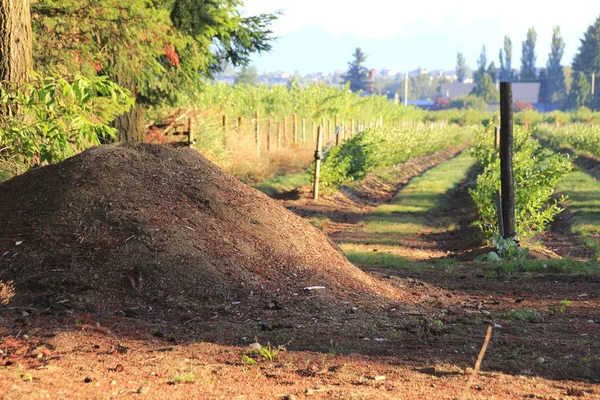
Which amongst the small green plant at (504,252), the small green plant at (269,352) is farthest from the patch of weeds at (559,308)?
the small green plant at (504,252)

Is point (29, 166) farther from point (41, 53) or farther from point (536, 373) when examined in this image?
point (536, 373)

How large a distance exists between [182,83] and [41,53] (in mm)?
4735

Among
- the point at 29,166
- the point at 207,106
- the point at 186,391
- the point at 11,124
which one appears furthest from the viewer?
the point at 207,106

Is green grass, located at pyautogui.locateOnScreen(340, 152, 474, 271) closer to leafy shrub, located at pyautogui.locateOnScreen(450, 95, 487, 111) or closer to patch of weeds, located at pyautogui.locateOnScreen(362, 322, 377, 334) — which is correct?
patch of weeds, located at pyautogui.locateOnScreen(362, 322, 377, 334)

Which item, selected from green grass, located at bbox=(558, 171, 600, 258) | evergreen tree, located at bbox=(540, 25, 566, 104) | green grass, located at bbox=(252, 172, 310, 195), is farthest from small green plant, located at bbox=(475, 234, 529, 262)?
evergreen tree, located at bbox=(540, 25, 566, 104)

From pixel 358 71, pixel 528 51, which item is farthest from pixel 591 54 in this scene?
pixel 358 71

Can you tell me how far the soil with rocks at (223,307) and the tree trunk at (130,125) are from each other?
741 cm

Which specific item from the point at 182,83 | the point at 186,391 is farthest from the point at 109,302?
the point at 182,83

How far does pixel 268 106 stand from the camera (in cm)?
3466

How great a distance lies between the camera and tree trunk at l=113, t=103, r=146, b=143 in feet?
54.4

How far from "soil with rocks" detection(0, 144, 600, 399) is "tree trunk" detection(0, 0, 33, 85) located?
7.98ft

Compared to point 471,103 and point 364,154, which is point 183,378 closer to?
point 364,154

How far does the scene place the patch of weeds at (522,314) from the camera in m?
7.26

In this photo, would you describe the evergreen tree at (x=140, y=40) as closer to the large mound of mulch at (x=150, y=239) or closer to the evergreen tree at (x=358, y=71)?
the large mound of mulch at (x=150, y=239)
